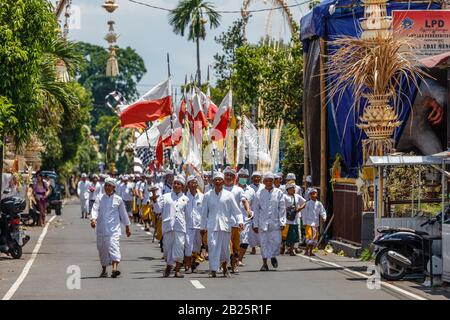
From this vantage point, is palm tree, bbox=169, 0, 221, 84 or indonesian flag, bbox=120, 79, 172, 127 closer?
indonesian flag, bbox=120, 79, 172, 127

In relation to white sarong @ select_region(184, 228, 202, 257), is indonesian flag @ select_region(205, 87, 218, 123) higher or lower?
higher

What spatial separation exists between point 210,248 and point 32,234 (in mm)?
15724

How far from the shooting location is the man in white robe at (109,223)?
20.7 metres

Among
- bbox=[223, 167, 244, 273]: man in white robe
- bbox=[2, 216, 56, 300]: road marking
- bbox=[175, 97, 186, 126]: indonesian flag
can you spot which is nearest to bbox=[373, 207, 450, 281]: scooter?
bbox=[223, 167, 244, 273]: man in white robe

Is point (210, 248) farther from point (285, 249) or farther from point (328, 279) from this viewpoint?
point (285, 249)

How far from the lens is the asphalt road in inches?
674

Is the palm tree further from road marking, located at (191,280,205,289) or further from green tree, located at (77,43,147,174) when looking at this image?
green tree, located at (77,43,147,174)

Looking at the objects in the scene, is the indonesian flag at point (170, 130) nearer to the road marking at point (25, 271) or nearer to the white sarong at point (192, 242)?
the road marking at point (25, 271)

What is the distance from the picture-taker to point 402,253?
19.5 metres

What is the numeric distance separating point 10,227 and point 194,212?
5.19 metres

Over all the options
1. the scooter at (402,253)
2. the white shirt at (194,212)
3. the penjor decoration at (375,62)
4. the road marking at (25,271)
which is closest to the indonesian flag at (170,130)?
the road marking at (25,271)

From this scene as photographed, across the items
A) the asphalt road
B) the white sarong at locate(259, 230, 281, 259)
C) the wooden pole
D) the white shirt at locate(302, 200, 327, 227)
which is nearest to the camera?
the asphalt road

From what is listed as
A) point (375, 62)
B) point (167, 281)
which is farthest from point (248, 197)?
point (167, 281)
